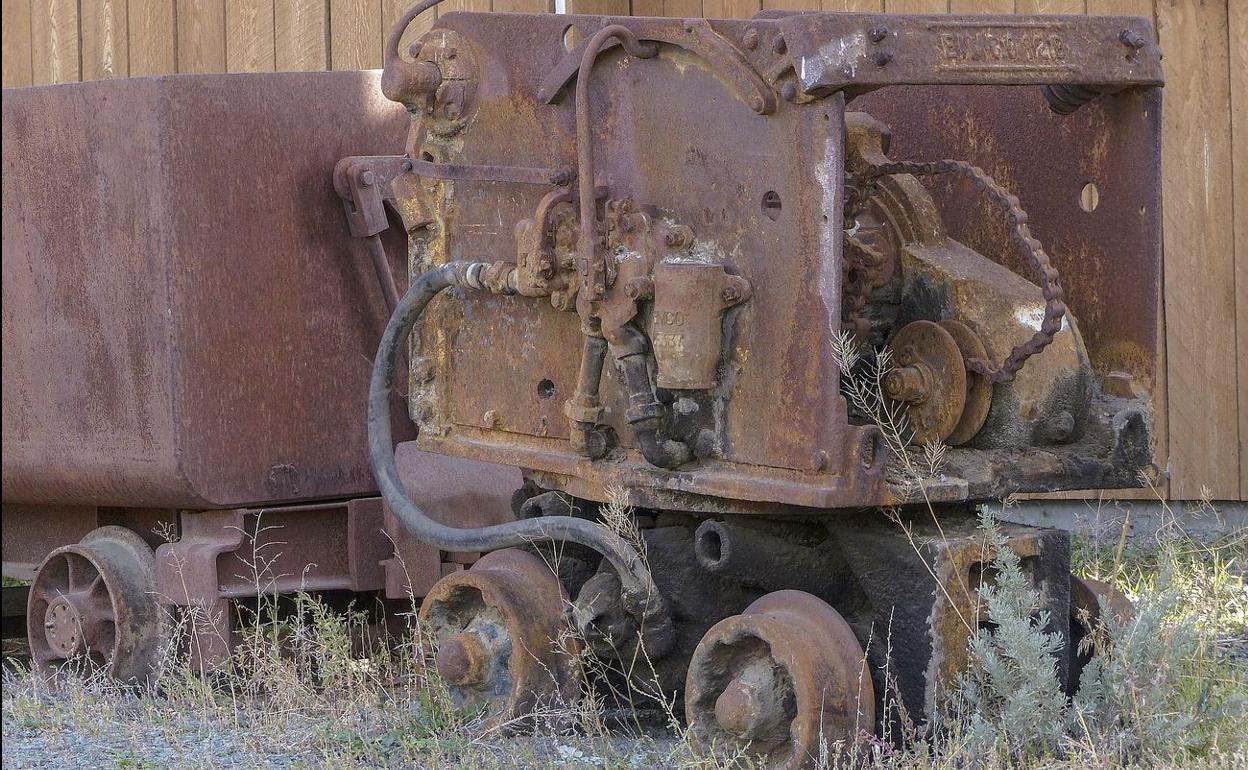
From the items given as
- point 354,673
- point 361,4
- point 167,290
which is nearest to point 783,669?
point 354,673

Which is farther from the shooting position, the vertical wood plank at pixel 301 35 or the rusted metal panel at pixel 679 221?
the vertical wood plank at pixel 301 35

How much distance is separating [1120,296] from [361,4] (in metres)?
3.40

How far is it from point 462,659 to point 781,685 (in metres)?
0.85

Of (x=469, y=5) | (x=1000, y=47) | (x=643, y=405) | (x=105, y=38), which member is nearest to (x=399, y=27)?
(x=643, y=405)

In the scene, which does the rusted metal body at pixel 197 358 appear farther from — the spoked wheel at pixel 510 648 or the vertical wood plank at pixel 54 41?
the vertical wood plank at pixel 54 41

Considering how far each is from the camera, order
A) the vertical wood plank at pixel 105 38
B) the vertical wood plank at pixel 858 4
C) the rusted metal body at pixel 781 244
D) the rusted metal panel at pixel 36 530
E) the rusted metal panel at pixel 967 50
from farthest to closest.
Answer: the vertical wood plank at pixel 105 38 < the vertical wood plank at pixel 858 4 < the rusted metal panel at pixel 36 530 < the rusted metal body at pixel 781 244 < the rusted metal panel at pixel 967 50

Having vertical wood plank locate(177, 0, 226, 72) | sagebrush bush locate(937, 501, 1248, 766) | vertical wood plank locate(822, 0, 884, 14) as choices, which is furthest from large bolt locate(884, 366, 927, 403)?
vertical wood plank locate(177, 0, 226, 72)

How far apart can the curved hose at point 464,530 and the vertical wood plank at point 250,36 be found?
2.71m

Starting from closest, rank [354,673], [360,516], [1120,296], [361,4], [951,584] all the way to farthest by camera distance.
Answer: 1. [951,584]
2. [1120,296]
3. [354,673]
4. [360,516]
5. [361,4]

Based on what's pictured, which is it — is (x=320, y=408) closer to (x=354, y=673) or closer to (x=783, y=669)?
(x=354, y=673)

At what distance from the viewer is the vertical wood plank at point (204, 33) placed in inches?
261

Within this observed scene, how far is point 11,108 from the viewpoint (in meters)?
4.86

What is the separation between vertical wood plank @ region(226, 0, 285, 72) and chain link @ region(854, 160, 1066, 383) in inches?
139

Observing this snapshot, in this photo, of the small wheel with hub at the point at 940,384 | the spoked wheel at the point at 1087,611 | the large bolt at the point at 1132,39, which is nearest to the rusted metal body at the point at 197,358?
the small wheel with hub at the point at 940,384
